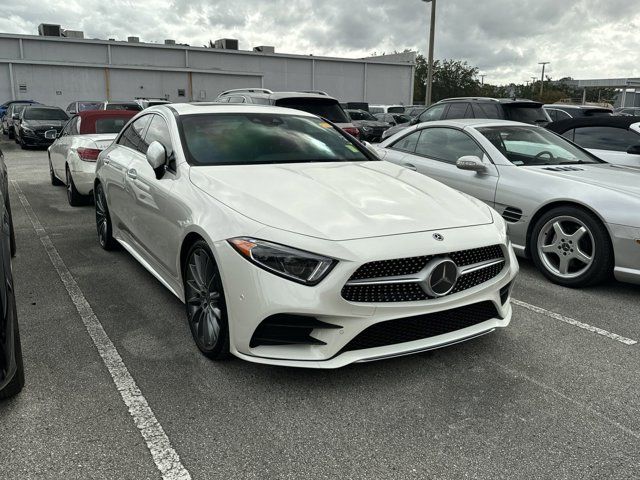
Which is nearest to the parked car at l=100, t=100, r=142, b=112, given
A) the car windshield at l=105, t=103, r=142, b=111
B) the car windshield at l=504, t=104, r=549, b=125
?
the car windshield at l=105, t=103, r=142, b=111

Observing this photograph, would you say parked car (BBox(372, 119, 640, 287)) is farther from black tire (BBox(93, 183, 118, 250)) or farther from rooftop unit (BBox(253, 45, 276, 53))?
rooftop unit (BBox(253, 45, 276, 53))

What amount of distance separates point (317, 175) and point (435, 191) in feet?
2.60

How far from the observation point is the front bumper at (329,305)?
2.68m

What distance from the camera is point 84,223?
23.1 feet

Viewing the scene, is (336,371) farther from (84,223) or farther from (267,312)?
(84,223)

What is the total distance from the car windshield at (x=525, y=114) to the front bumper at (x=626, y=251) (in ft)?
19.0

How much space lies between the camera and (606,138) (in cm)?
722

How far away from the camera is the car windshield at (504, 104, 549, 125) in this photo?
31.9 ft

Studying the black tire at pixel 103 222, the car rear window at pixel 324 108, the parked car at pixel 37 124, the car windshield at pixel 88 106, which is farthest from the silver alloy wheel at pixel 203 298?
the car windshield at pixel 88 106

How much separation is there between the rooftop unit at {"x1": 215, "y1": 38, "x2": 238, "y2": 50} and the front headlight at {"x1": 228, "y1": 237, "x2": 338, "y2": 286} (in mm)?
39990

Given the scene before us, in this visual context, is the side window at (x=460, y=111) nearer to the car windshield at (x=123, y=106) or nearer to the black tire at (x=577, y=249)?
the black tire at (x=577, y=249)

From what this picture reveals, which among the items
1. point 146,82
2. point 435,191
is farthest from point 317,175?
point 146,82

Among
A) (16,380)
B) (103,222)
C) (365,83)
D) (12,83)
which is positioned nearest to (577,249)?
(16,380)

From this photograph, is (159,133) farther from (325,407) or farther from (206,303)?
(325,407)
